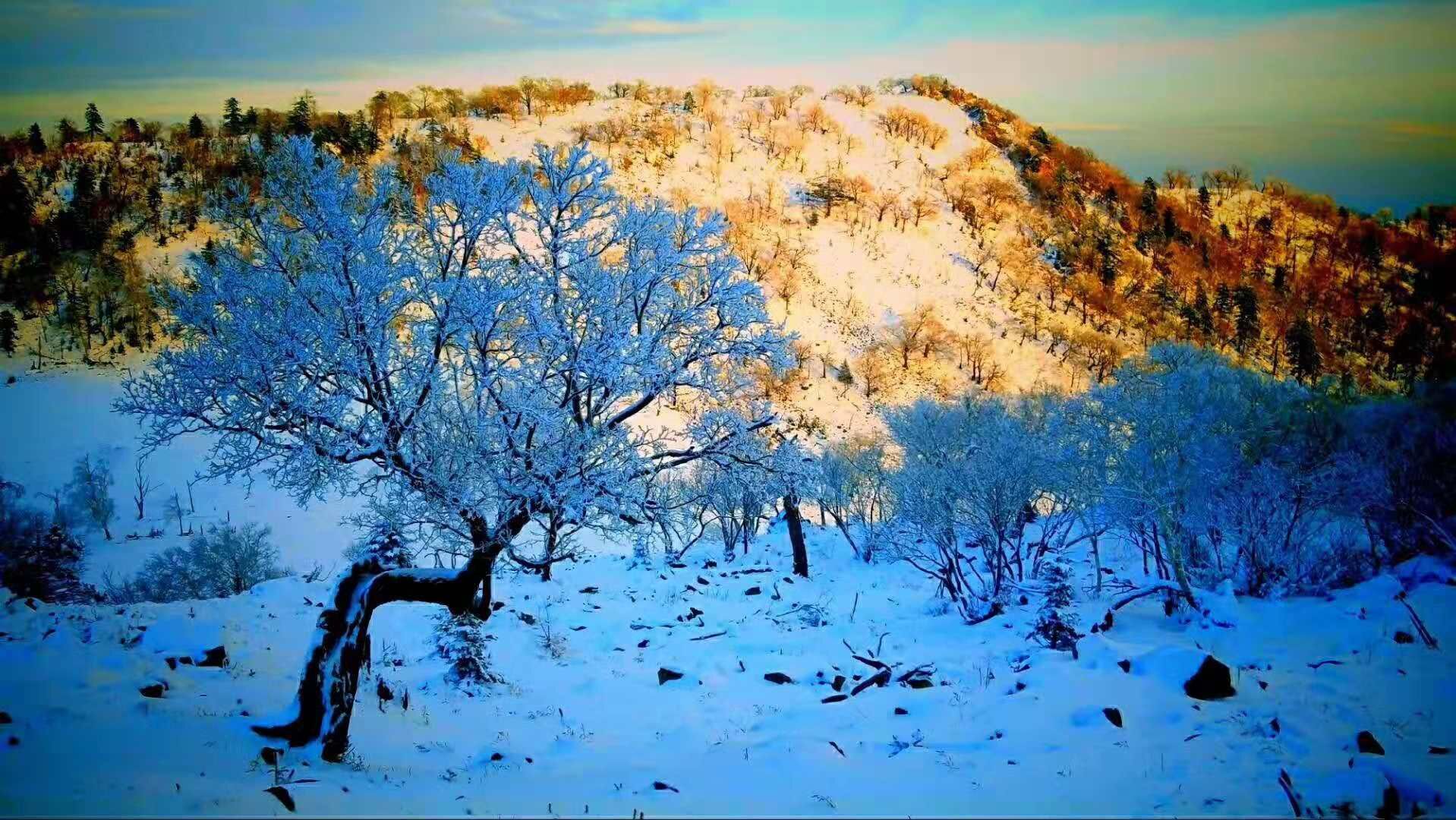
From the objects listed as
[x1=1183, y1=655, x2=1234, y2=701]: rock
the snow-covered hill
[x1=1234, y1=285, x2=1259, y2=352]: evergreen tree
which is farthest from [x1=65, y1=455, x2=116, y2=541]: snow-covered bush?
[x1=1234, y1=285, x2=1259, y2=352]: evergreen tree

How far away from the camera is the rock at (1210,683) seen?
25.6ft

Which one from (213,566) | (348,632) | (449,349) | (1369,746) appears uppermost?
(449,349)

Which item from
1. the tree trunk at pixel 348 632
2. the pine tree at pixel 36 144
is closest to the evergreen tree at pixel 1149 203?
the tree trunk at pixel 348 632

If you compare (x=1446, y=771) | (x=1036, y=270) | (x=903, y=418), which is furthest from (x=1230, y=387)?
(x=1036, y=270)

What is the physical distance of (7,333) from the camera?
65.8 m

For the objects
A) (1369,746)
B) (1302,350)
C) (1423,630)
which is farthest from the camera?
(1302,350)

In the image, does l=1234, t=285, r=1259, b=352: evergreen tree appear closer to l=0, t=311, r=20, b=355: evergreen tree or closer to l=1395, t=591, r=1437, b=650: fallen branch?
l=1395, t=591, r=1437, b=650: fallen branch

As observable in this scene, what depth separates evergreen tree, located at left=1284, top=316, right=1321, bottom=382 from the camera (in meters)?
76.2

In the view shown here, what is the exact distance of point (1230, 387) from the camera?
72.8ft

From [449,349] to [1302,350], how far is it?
335 ft

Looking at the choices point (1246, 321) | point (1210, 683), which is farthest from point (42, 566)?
point (1246, 321)

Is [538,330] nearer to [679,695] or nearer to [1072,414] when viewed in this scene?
[679,695]

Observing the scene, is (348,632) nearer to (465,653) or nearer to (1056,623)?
(465,653)

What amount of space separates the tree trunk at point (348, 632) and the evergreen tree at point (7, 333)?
292 ft
